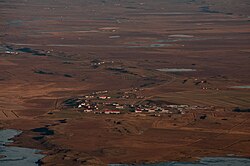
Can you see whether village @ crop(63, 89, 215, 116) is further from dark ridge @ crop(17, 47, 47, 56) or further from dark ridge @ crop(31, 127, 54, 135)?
dark ridge @ crop(17, 47, 47, 56)

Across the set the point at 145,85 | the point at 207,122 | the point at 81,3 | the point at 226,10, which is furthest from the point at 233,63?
the point at 81,3

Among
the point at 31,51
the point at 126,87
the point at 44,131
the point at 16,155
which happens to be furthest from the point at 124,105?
the point at 31,51

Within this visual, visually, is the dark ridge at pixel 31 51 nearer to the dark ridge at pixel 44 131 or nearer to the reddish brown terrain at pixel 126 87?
the reddish brown terrain at pixel 126 87

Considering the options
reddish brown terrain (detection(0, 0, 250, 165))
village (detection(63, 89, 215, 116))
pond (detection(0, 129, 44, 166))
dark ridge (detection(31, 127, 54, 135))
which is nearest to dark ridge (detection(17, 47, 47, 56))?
reddish brown terrain (detection(0, 0, 250, 165))

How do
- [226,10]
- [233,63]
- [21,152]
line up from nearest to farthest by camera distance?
1. [21,152]
2. [233,63]
3. [226,10]

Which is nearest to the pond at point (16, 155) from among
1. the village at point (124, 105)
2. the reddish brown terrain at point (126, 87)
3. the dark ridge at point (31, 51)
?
the reddish brown terrain at point (126, 87)

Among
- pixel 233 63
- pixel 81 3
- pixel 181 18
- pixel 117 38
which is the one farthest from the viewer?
pixel 81 3

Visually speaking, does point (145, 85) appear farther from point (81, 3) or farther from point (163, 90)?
point (81, 3)
